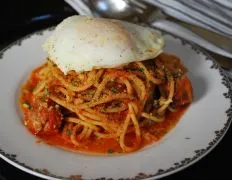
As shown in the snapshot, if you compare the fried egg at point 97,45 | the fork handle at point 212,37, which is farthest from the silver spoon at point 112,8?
the fried egg at point 97,45

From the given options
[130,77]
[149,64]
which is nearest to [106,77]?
[130,77]

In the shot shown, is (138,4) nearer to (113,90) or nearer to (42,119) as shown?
(113,90)

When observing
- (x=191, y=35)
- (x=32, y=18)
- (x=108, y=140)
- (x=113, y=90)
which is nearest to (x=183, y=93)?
(x=113, y=90)

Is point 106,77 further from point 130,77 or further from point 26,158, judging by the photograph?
point 26,158

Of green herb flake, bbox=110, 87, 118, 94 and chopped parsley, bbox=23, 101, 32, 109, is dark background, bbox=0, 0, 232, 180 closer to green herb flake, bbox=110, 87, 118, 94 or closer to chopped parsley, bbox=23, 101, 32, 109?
chopped parsley, bbox=23, 101, 32, 109

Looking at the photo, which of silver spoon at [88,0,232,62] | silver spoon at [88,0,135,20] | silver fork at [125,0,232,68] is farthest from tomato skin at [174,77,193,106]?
silver spoon at [88,0,135,20]

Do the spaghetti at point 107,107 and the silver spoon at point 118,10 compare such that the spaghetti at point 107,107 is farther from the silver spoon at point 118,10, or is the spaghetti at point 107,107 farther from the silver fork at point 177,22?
the silver spoon at point 118,10
